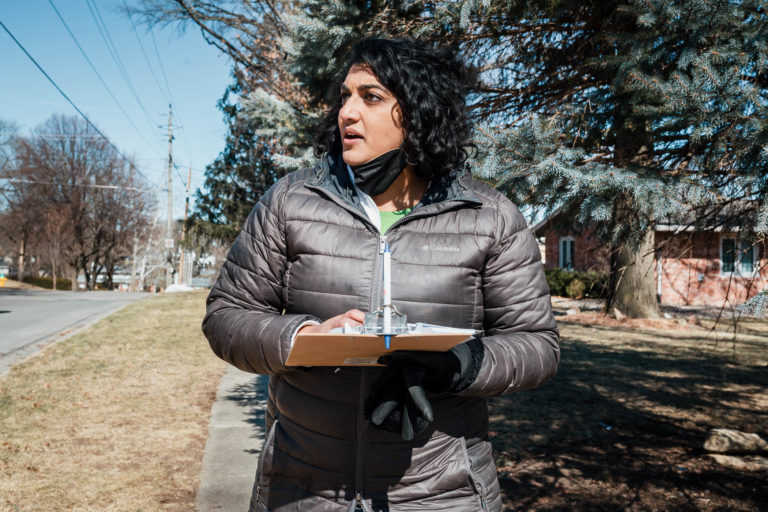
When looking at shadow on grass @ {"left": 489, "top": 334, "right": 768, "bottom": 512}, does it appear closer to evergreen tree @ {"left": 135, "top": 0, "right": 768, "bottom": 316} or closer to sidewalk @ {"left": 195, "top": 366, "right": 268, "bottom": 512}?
evergreen tree @ {"left": 135, "top": 0, "right": 768, "bottom": 316}

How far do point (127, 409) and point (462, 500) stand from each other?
17.8 feet

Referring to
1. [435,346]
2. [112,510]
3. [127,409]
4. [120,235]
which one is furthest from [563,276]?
[120,235]

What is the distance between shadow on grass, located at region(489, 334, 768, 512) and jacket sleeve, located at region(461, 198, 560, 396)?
258 cm

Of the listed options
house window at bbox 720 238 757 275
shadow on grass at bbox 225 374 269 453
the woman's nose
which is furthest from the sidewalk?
house window at bbox 720 238 757 275

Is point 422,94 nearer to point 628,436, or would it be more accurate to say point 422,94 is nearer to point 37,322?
point 628,436

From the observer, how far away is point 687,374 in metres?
8.31

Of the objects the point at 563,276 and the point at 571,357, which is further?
the point at 563,276

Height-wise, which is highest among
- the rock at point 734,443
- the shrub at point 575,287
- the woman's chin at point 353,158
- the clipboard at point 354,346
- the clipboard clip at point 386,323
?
the woman's chin at point 353,158

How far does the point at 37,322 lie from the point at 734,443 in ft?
45.5

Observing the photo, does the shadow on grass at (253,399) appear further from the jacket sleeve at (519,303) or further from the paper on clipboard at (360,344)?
the paper on clipboard at (360,344)

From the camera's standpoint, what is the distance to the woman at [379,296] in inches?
61.3

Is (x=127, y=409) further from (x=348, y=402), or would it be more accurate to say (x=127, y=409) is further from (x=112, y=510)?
(x=348, y=402)

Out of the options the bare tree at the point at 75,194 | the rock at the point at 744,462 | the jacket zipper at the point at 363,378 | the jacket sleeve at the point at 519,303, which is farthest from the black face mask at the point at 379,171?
the bare tree at the point at 75,194

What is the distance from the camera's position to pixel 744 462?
176 inches
